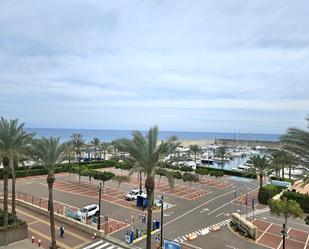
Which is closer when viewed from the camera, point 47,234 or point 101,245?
point 101,245

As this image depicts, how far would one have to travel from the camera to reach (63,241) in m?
25.0

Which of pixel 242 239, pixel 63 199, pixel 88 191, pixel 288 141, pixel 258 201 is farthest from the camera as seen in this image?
pixel 88 191

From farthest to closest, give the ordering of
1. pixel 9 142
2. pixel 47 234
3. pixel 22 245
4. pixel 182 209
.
Answer: pixel 182 209, pixel 47 234, pixel 9 142, pixel 22 245

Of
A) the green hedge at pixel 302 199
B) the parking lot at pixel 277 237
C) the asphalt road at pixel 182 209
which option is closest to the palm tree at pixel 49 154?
the asphalt road at pixel 182 209

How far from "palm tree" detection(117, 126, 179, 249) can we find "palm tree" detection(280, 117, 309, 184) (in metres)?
7.71

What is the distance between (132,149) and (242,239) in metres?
14.7

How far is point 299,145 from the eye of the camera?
64.1 feet

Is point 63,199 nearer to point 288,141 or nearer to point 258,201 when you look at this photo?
point 258,201

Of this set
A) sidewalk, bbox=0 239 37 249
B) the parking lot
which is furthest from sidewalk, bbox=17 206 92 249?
the parking lot

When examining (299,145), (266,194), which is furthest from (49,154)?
(266,194)

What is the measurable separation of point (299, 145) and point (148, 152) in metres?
10.3

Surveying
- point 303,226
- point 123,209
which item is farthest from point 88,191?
point 303,226

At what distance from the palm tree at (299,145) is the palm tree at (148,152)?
771 centimetres

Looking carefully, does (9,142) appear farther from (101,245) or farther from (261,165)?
(261,165)
